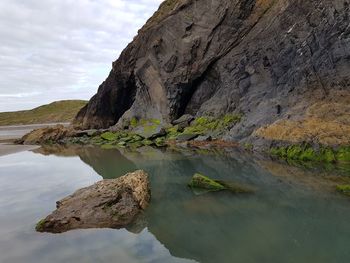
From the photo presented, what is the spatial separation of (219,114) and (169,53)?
577 inches

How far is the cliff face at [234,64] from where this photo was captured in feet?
108

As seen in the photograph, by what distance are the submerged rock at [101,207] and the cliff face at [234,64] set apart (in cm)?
1900

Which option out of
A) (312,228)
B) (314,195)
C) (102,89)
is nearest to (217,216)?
(312,228)

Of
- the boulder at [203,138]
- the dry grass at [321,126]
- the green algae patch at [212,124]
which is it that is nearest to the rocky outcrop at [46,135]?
the green algae patch at [212,124]

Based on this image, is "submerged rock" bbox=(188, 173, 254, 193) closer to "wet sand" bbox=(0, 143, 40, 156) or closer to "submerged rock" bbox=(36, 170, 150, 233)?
"submerged rock" bbox=(36, 170, 150, 233)

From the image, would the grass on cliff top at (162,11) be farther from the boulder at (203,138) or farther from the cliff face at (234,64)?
the boulder at (203,138)

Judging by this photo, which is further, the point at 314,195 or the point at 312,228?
the point at 314,195

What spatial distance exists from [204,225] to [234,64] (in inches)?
1380

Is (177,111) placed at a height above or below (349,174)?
above

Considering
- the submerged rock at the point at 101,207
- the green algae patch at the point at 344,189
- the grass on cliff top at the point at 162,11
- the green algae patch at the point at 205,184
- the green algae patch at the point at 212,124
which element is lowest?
the green algae patch at the point at 344,189

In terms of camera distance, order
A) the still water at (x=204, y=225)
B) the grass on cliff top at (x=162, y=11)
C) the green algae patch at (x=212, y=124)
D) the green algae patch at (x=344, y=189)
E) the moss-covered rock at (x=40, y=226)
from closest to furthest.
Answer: the still water at (x=204, y=225) → the moss-covered rock at (x=40, y=226) → the green algae patch at (x=344, y=189) → the green algae patch at (x=212, y=124) → the grass on cliff top at (x=162, y=11)

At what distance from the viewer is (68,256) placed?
37.1 feet

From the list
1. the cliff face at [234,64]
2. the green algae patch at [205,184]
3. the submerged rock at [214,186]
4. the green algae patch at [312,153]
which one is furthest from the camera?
the cliff face at [234,64]

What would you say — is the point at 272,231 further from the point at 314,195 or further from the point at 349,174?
the point at 349,174
